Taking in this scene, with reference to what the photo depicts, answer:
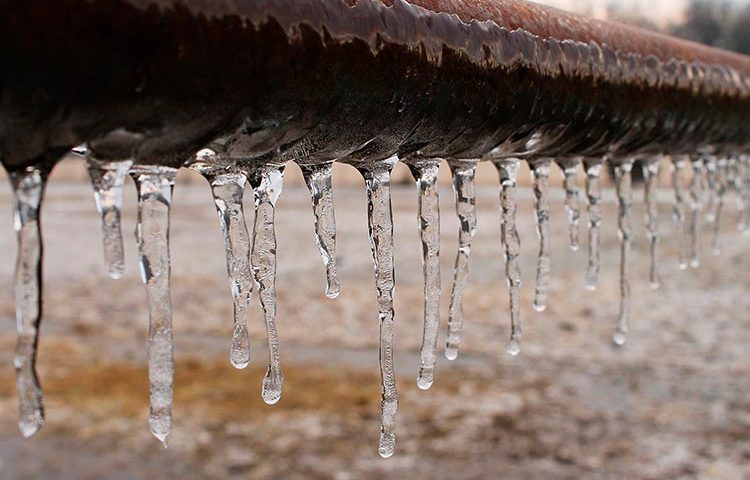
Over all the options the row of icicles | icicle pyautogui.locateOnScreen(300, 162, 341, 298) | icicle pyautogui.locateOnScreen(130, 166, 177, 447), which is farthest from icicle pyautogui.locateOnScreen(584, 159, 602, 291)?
icicle pyautogui.locateOnScreen(130, 166, 177, 447)

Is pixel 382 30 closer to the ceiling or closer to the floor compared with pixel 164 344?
closer to the ceiling

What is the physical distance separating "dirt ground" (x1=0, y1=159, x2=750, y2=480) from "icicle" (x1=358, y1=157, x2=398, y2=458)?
12.7 ft

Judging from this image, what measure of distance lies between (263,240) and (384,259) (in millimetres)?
140

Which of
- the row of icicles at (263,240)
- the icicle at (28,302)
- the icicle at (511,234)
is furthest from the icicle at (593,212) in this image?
the icicle at (28,302)

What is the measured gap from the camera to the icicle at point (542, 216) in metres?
1.34

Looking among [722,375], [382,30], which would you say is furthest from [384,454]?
[722,375]

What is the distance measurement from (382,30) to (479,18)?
16 cm

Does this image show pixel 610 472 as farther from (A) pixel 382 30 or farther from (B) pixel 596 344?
(A) pixel 382 30

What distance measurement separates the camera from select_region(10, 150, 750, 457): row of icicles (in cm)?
66

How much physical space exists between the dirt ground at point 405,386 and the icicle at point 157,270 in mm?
4177

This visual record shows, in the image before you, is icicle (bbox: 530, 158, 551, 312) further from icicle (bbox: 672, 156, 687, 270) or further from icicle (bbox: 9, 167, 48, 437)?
icicle (bbox: 9, 167, 48, 437)

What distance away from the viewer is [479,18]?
816 mm

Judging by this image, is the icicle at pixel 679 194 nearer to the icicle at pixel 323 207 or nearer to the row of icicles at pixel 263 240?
the row of icicles at pixel 263 240

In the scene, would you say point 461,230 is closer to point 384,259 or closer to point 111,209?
point 384,259
